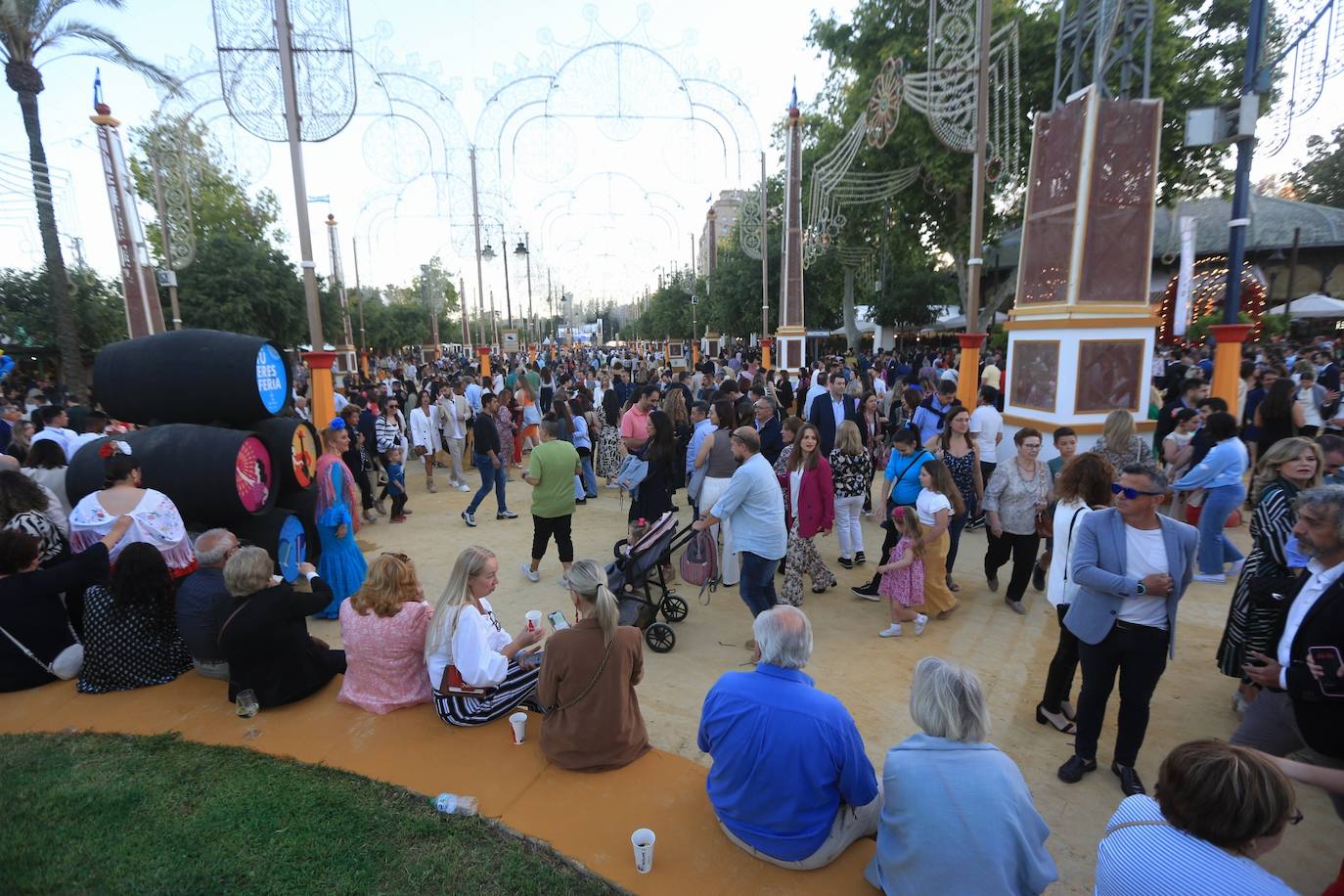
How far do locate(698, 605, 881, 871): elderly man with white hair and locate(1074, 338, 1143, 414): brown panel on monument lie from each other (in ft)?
23.4

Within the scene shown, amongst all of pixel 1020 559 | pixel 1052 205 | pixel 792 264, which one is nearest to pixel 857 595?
pixel 1020 559

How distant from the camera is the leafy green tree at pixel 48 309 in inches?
743

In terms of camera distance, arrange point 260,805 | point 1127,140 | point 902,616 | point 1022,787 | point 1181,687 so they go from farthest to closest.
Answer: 1. point 1127,140
2. point 902,616
3. point 1181,687
4. point 260,805
5. point 1022,787

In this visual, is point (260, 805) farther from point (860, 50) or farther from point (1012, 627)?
point (860, 50)

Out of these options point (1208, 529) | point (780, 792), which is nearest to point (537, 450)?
point (780, 792)

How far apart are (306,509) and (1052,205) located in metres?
9.53

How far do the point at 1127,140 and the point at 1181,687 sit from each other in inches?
272

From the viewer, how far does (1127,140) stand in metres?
8.17

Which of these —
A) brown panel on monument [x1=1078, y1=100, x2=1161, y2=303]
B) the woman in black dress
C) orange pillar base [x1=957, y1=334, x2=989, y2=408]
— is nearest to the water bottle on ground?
the woman in black dress

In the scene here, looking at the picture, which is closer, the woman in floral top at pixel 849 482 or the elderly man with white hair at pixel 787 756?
the elderly man with white hair at pixel 787 756

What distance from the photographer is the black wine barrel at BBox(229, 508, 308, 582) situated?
5.56 metres

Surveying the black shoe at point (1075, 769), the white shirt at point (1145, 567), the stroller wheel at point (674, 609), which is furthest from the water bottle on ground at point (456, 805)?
the white shirt at point (1145, 567)

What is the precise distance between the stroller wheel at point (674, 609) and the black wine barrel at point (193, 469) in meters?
3.52

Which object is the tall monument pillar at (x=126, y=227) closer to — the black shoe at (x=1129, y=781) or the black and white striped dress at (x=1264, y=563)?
the black shoe at (x=1129, y=781)
